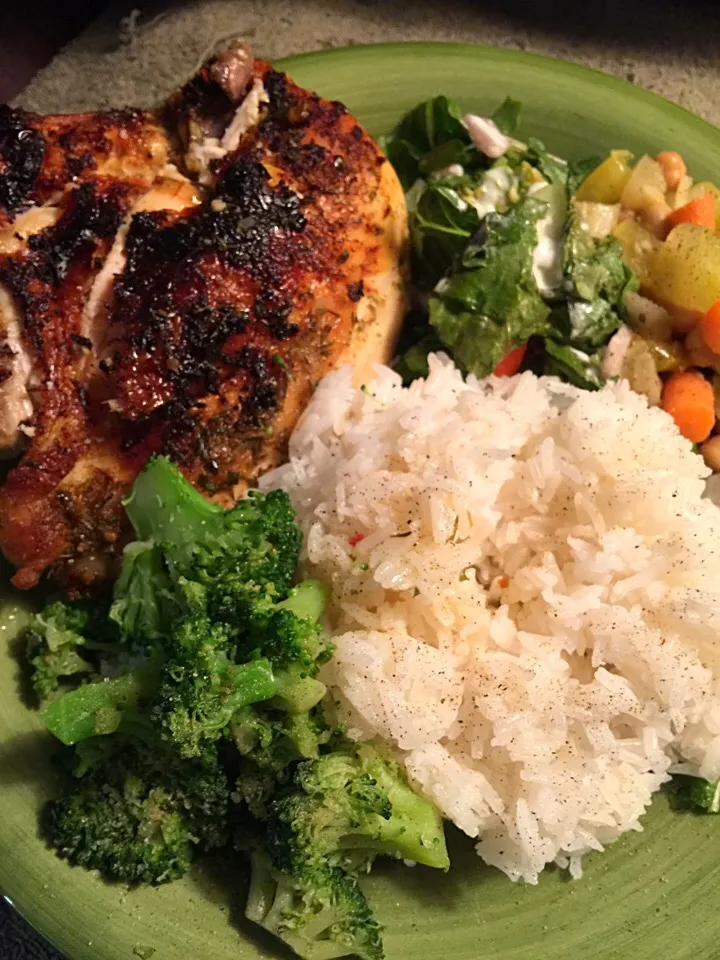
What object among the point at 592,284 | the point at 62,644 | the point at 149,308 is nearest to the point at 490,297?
the point at 592,284

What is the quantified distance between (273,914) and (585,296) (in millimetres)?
2579

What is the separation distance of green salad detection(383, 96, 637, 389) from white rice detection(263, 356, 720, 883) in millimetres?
421

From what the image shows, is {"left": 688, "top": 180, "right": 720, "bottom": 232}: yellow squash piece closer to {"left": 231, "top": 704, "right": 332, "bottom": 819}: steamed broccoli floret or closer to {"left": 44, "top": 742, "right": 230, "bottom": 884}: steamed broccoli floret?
{"left": 231, "top": 704, "right": 332, "bottom": 819}: steamed broccoli floret

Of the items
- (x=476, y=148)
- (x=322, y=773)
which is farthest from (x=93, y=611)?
(x=476, y=148)

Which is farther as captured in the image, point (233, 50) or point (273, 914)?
point (233, 50)

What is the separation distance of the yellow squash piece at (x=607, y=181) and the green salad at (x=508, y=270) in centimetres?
8

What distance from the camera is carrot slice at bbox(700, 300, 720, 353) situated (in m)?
3.28

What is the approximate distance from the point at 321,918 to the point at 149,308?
1.96 metres

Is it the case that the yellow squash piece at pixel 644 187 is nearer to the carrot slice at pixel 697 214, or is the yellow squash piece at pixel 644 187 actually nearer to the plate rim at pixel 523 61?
the carrot slice at pixel 697 214

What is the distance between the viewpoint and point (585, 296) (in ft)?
11.3

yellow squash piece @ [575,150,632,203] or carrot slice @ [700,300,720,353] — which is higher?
yellow squash piece @ [575,150,632,203]

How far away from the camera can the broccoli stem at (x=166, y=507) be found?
2.58 metres

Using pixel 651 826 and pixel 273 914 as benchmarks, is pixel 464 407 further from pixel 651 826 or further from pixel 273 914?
pixel 273 914

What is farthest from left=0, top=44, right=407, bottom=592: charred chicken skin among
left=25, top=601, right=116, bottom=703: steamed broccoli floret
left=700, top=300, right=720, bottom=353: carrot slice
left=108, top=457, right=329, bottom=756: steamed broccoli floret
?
left=700, top=300, right=720, bottom=353: carrot slice
